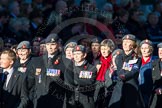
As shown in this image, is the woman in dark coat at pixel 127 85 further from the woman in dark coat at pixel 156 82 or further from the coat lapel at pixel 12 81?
the coat lapel at pixel 12 81

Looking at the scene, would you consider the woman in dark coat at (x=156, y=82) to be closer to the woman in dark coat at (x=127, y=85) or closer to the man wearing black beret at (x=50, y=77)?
the woman in dark coat at (x=127, y=85)

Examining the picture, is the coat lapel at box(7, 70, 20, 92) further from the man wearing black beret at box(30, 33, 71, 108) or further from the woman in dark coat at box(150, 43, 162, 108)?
the woman in dark coat at box(150, 43, 162, 108)

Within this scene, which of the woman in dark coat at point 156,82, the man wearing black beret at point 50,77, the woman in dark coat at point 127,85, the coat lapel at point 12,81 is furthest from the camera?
the woman in dark coat at point 156,82

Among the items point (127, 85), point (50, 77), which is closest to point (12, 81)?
point (50, 77)

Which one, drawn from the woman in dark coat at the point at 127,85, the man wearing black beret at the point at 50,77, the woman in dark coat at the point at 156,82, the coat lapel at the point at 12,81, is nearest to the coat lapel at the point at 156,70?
the woman in dark coat at the point at 156,82

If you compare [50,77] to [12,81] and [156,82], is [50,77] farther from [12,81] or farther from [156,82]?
[156,82]

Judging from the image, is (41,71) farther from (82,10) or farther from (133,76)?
(82,10)

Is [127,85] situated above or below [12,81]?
below

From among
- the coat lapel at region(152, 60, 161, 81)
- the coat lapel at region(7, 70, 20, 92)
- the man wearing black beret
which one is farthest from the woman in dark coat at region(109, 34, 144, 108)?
the coat lapel at region(7, 70, 20, 92)

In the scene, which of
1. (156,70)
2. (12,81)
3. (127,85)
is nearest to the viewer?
(12,81)

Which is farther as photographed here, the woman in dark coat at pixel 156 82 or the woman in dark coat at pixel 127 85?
the woman in dark coat at pixel 156 82

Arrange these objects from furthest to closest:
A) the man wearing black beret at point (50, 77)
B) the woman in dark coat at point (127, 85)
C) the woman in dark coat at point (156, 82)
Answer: the woman in dark coat at point (156, 82) < the man wearing black beret at point (50, 77) < the woman in dark coat at point (127, 85)

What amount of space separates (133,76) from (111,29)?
9.41 feet

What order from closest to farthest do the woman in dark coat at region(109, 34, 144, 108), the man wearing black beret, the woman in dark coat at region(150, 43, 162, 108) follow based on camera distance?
1. the woman in dark coat at region(109, 34, 144, 108)
2. the man wearing black beret
3. the woman in dark coat at region(150, 43, 162, 108)
